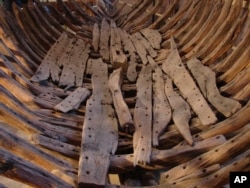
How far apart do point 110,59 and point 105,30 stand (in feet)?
3.62

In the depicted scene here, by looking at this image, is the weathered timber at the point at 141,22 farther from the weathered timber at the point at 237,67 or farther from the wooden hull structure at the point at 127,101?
the weathered timber at the point at 237,67

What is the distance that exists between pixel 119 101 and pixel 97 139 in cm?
64

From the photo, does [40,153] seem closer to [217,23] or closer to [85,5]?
[217,23]

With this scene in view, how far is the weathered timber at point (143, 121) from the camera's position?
7.65 feet

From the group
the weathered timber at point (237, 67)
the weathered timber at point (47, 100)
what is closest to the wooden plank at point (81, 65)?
the weathered timber at point (47, 100)

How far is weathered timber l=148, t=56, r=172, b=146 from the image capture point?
2625 millimetres

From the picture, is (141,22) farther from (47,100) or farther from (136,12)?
(47,100)

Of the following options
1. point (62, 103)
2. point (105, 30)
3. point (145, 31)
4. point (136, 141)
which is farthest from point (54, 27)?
point (136, 141)

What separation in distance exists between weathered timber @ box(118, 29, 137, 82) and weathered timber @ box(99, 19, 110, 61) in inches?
6.9

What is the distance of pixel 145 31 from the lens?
516 centimetres

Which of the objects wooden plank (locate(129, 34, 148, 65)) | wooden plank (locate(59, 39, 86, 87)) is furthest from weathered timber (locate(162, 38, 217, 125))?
wooden plank (locate(59, 39, 86, 87))

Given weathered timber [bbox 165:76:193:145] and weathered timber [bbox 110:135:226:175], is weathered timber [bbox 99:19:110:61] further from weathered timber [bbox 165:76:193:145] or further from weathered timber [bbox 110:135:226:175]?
weathered timber [bbox 110:135:226:175]

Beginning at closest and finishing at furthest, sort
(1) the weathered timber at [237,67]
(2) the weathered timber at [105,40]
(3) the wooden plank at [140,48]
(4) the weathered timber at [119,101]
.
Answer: (4) the weathered timber at [119,101], (1) the weathered timber at [237,67], (3) the wooden plank at [140,48], (2) the weathered timber at [105,40]

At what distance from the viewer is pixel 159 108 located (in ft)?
9.70
